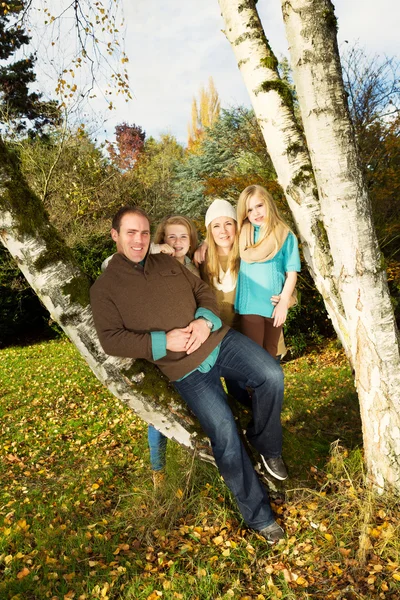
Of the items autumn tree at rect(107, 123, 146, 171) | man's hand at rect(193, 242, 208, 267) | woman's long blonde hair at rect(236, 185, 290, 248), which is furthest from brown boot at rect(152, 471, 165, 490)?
autumn tree at rect(107, 123, 146, 171)

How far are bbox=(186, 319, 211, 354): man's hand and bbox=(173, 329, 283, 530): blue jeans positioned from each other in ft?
0.62

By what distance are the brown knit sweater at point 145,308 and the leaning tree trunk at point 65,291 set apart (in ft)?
0.40

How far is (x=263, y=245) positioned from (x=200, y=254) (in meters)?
0.51

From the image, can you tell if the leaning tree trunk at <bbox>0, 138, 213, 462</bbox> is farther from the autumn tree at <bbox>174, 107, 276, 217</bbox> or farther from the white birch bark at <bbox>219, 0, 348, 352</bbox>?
the autumn tree at <bbox>174, 107, 276, 217</bbox>

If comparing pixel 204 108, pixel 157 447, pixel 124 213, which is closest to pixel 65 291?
pixel 124 213

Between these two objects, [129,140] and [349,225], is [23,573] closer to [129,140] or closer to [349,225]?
[349,225]

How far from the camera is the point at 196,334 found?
8.13ft

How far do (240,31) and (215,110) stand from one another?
138ft

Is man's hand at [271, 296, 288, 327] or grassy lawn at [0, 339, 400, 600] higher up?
man's hand at [271, 296, 288, 327]

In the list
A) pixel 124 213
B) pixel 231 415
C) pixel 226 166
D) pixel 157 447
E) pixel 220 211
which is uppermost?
pixel 226 166

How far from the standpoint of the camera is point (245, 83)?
2.72 metres

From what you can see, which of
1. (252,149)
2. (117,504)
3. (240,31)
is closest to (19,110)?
(252,149)

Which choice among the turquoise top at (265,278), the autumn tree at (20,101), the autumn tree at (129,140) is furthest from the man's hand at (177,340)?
the autumn tree at (129,140)

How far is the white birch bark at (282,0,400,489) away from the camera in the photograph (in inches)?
88.9
